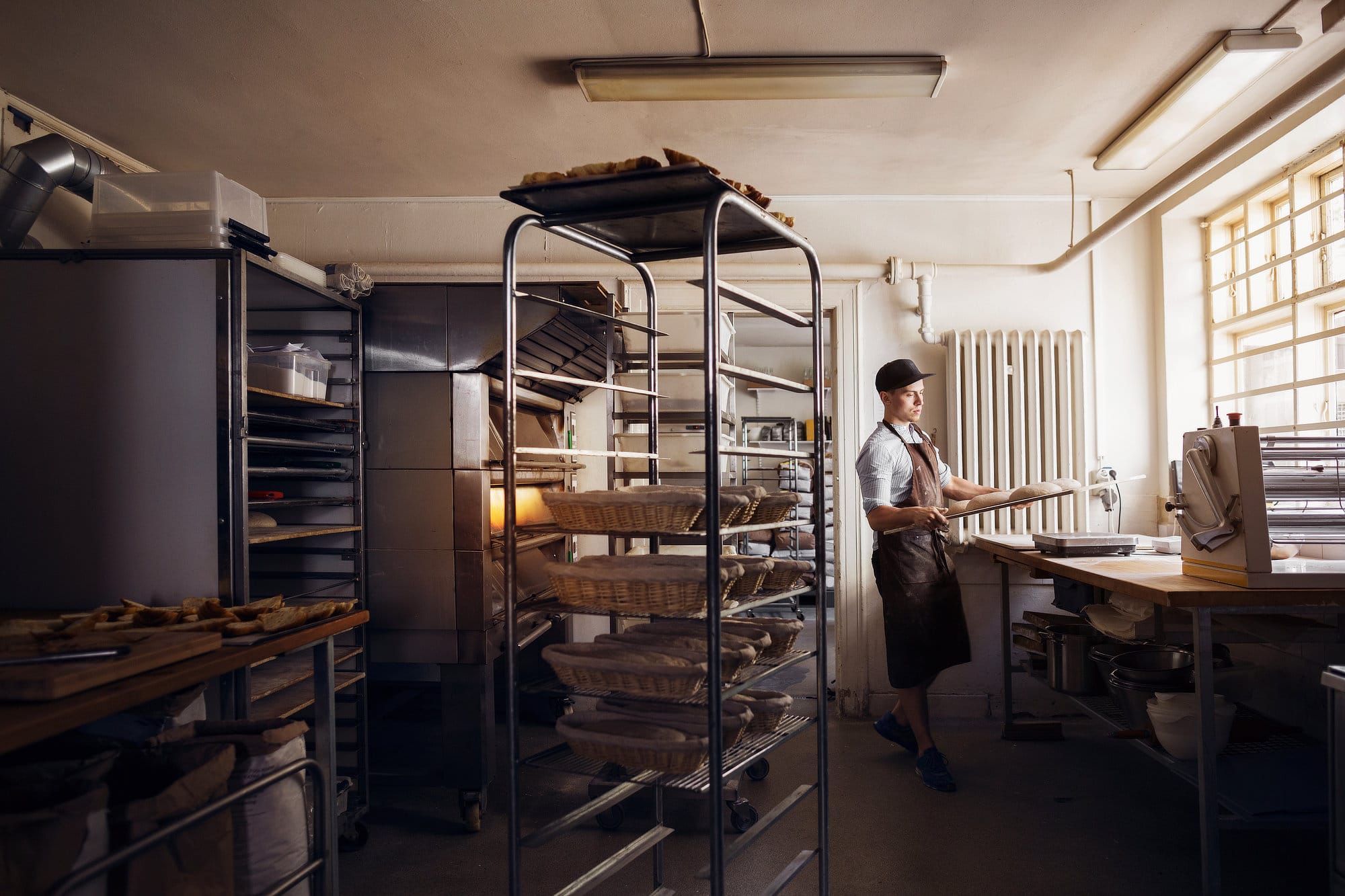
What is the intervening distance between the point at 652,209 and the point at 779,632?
1137 mm

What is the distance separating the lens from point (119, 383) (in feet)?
8.30

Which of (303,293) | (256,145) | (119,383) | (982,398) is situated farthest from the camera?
(982,398)

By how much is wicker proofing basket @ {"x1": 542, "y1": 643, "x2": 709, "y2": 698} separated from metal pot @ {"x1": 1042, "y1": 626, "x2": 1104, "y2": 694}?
2185 millimetres

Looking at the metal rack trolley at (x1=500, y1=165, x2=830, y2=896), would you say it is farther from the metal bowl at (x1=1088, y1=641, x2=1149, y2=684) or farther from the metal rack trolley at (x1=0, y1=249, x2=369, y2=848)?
the metal bowl at (x1=1088, y1=641, x2=1149, y2=684)

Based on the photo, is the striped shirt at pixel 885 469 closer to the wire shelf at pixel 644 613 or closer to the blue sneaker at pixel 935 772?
the blue sneaker at pixel 935 772

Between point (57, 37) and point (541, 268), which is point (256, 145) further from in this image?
point (541, 268)

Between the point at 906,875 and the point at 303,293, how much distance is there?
3.07 meters

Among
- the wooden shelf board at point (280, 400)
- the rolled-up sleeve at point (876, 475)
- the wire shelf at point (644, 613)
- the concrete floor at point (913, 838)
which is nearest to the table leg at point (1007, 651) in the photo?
the concrete floor at point (913, 838)

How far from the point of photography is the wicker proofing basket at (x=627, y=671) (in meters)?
1.88

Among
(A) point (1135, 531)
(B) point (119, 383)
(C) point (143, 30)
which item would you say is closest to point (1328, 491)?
(A) point (1135, 531)

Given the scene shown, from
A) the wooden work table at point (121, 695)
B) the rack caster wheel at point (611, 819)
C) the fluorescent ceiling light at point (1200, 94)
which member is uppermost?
the fluorescent ceiling light at point (1200, 94)

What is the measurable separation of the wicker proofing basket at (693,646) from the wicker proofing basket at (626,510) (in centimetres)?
30

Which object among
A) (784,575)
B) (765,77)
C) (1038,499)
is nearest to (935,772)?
(1038,499)

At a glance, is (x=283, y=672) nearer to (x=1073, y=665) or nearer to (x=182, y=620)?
(x=182, y=620)
